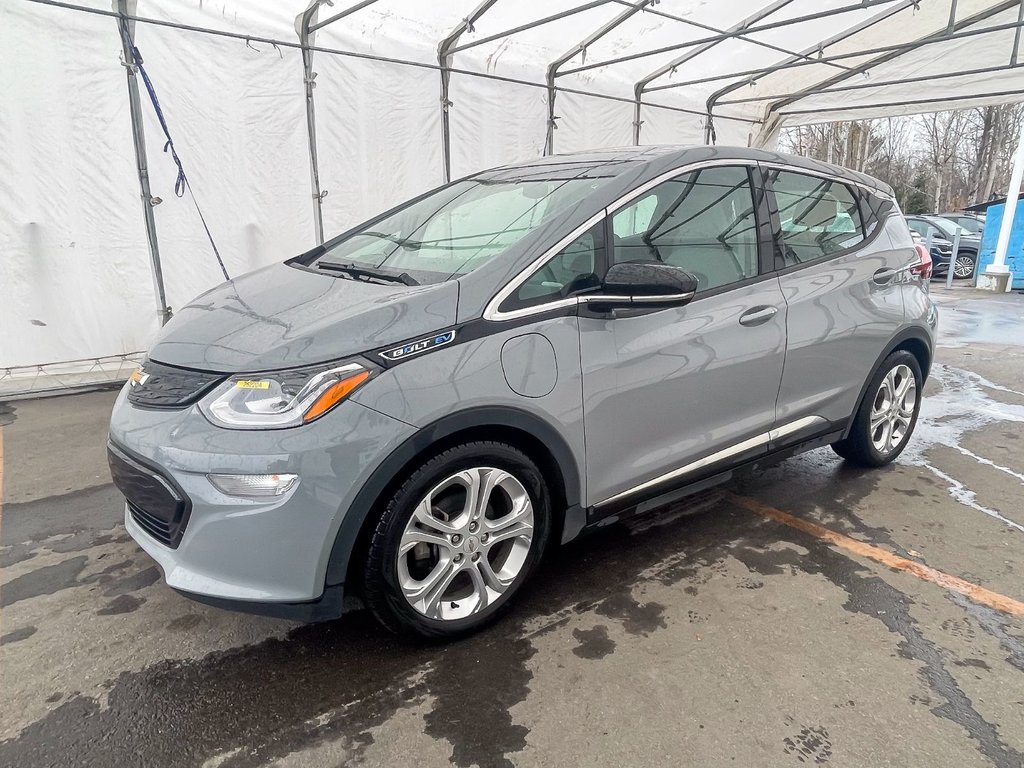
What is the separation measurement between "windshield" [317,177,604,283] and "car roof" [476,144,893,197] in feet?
0.27

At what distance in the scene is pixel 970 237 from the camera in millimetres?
15125

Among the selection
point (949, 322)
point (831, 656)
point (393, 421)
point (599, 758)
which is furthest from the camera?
point (949, 322)

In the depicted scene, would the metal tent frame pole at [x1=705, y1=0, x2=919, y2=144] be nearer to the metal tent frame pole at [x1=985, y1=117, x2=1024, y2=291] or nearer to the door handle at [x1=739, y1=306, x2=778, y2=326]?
the metal tent frame pole at [x1=985, y1=117, x2=1024, y2=291]

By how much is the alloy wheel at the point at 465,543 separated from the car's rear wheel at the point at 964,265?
16172 millimetres

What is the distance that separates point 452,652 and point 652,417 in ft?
3.65

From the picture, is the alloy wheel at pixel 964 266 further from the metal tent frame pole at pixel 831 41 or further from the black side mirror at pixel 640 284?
the black side mirror at pixel 640 284

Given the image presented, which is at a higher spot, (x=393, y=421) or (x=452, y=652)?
(x=393, y=421)

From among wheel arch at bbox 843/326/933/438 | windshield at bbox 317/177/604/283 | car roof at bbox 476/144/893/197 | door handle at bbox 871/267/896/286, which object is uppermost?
car roof at bbox 476/144/893/197

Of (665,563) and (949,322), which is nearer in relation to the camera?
(665,563)

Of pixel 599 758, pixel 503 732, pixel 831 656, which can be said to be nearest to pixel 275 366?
pixel 503 732

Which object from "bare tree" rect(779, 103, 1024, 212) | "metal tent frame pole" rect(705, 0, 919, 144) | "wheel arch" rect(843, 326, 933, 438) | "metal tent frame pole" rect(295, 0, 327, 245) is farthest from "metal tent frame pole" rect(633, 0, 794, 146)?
"bare tree" rect(779, 103, 1024, 212)

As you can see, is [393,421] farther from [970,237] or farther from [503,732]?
[970,237]

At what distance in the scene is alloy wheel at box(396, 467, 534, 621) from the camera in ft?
7.19

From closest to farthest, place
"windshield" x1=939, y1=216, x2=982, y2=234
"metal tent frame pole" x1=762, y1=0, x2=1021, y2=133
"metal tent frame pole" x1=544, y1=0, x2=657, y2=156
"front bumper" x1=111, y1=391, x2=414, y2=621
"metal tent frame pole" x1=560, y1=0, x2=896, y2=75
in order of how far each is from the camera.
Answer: "front bumper" x1=111, y1=391, x2=414, y2=621, "metal tent frame pole" x1=560, y1=0, x2=896, y2=75, "metal tent frame pole" x1=544, y1=0, x2=657, y2=156, "metal tent frame pole" x1=762, y1=0, x2=1021, y2=133, "windshield" x1=939, y1=216, x2=982, y2=234
